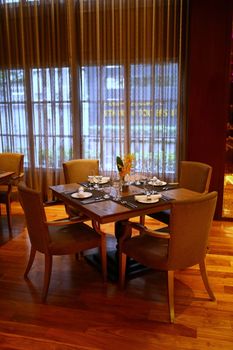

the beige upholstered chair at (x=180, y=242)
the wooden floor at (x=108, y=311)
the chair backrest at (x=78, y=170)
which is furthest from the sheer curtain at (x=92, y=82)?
the beige upholstered chair at (x=180, y=242)

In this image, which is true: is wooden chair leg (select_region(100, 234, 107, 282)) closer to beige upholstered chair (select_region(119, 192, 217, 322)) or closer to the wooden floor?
the wooden floor

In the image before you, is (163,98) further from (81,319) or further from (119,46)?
(81,319)

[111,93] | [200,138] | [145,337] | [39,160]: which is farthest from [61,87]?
[145,337]

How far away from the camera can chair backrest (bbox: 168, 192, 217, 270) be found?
7.13 ft

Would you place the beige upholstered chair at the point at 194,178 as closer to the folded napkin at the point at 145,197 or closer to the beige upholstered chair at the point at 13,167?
the folded napkin at the point at 145,197

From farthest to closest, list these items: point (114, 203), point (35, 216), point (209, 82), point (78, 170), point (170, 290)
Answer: point (209, 82) → point (78, 170) → point (114, 203) → point (35, 216) → point (170, 290)

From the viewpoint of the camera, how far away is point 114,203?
2631 mm

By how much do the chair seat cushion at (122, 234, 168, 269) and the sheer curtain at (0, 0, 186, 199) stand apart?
213 cm

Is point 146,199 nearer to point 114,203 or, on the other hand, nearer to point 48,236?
point 114,203

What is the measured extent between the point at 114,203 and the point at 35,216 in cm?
62

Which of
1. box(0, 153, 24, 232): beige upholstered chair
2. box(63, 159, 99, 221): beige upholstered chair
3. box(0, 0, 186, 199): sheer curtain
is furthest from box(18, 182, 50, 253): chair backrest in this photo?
box(0, 0, 186, 199): sheer curtain

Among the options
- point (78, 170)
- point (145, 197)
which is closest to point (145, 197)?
point (145, 197)

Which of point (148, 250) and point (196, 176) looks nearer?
point (148, 250)

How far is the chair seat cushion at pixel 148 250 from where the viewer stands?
92.5 inches
